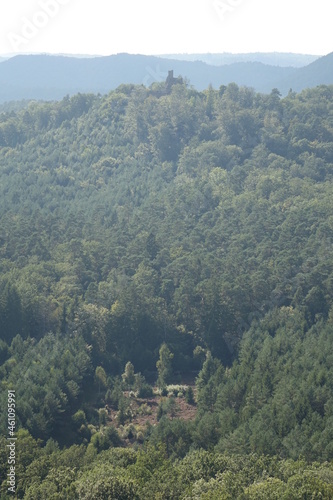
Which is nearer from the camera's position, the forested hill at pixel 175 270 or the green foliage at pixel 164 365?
the forested hill at pixel 175 270

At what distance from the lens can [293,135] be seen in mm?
102500

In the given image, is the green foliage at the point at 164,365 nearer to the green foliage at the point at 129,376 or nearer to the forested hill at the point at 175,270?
the forested hill at the point at 175,270

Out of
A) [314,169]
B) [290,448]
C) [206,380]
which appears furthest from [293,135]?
[290,448]

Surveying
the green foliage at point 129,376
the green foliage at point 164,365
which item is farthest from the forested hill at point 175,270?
the green foliage at point 129,376

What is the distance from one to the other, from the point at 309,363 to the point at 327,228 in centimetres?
2480

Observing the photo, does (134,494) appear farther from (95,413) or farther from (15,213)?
(15,213)

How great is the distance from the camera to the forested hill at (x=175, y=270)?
4441cm

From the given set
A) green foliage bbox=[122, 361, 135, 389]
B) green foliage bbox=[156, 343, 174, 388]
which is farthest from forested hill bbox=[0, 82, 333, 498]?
green foliage bbox=[122, 361, 135, 389]

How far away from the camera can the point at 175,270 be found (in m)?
69.2

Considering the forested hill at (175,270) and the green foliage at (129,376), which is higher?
the forested hill at (175,270)

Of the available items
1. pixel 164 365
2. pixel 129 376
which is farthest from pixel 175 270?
pixel 129 376

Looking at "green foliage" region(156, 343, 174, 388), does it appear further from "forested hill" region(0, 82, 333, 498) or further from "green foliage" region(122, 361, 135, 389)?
"green foliage" region(122, 361, 135, 389)

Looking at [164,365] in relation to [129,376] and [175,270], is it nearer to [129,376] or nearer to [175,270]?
[129,376]

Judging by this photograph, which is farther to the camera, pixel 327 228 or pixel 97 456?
pixel 327 228
